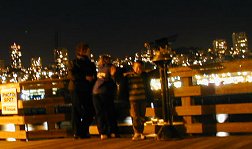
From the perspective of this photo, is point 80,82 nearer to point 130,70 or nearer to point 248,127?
point 130,70

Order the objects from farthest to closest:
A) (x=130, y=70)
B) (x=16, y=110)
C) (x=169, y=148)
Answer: (x=16, y=110) → (x=130, y=70) → (x=169, y=148)

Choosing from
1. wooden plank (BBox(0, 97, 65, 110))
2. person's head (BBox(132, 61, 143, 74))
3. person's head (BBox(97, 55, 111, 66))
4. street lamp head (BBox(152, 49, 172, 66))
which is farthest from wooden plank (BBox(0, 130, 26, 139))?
street lamp head (BBox(152, 49, 172, 66))

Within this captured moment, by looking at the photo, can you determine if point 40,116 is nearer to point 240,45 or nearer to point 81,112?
point 81,112

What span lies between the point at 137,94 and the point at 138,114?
0.39 metres

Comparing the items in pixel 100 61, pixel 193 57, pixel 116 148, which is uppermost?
pixel 193 57

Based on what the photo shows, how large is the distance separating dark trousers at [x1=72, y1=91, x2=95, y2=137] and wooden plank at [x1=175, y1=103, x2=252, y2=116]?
1.81 meters

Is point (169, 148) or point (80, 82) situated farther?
point (80, 82)

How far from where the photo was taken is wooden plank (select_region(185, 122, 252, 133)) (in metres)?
8.79

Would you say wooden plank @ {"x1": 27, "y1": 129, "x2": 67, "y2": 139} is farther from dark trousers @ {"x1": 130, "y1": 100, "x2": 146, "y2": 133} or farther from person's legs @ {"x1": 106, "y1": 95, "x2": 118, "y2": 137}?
dark trousers @ {"x1": 130, "y1": 100, "x2": 146, "y2": 133}

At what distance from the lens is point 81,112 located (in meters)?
9.86

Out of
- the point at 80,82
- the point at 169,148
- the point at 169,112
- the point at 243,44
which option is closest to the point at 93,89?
the point at 80,82

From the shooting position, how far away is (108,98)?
9555 mm

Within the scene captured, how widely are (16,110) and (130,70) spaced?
3.09 meters

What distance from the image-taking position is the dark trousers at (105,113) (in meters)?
9.48
